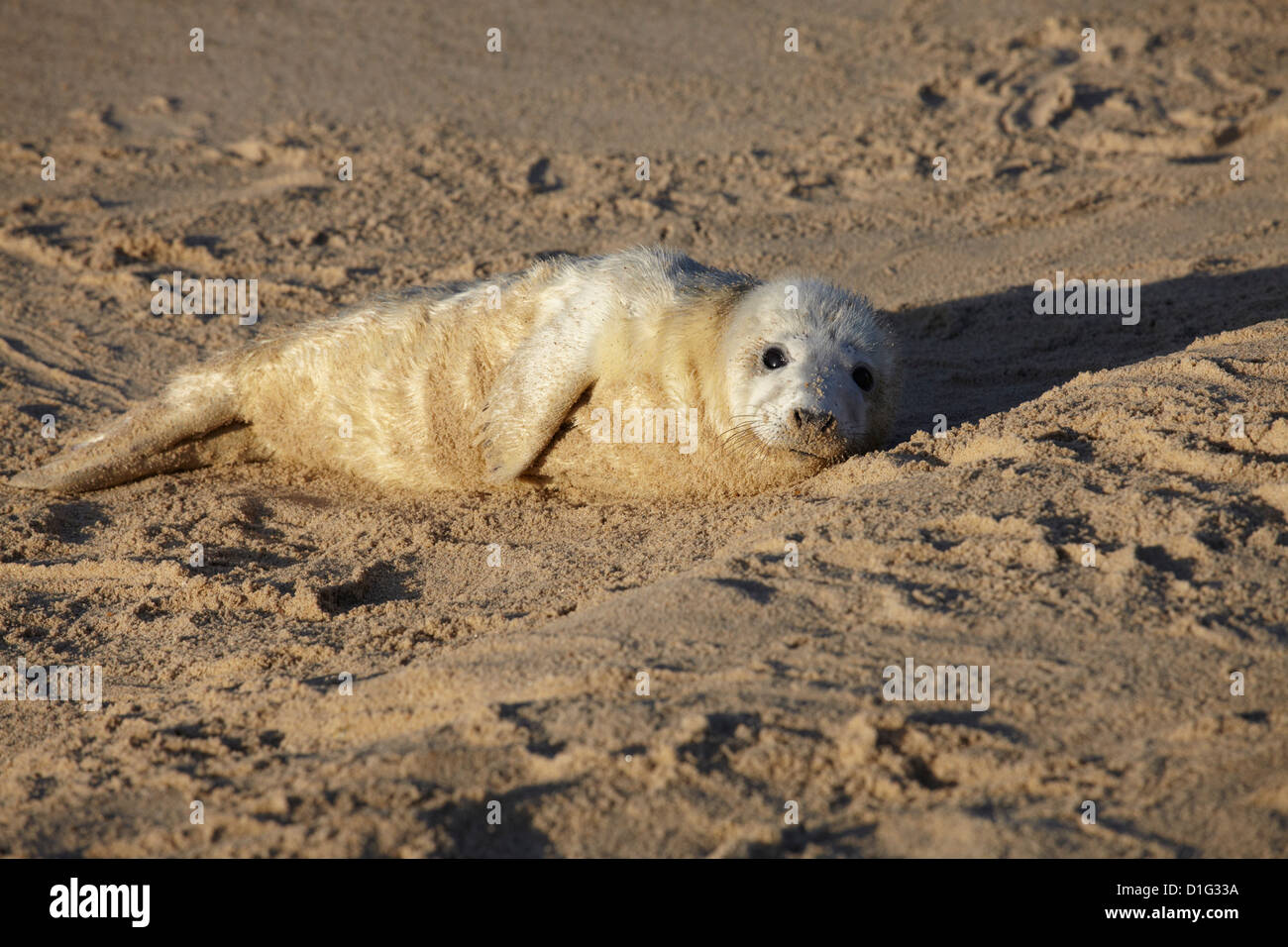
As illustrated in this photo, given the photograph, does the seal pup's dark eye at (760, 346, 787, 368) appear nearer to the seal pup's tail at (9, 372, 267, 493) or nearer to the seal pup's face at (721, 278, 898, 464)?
the seal pup's face at (721, 278, 898, 464)

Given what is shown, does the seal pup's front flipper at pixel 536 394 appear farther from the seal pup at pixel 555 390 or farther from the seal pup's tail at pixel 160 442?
the seal pup's tail at pixel 160 442

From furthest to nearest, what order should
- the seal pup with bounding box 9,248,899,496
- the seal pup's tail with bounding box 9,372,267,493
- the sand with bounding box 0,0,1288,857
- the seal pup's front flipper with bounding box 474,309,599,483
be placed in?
the seal pup's tail with bounding box 9,372,267,493, the seal pup's front flipper with bounding box 474,309,599,483, the seal pup with bounding box 9,248,899,496, the sand with bounding box 0,0,1288,857

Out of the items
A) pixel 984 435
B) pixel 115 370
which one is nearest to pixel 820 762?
pixel 984 435

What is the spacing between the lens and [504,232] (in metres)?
7.66

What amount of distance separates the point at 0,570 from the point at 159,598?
869 mm

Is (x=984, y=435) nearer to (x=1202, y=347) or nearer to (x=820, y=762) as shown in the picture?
(x=1202, y=347)

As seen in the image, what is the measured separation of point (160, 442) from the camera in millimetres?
5535

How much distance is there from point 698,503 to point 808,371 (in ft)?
2.31

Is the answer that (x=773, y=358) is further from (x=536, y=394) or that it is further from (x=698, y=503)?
(x=536, y=394)

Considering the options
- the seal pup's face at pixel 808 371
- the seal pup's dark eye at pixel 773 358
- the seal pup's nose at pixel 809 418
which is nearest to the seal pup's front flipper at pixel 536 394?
the seal pup's face at pixel 808 371

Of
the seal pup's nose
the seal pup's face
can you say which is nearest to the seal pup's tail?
the seal pup's face

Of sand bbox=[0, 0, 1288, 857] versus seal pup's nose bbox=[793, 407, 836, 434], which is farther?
seal pup's nose bbox=[793, 407, 836, 434]

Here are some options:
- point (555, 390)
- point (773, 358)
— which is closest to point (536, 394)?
point (555, 390)

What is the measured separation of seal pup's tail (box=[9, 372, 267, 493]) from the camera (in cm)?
542
